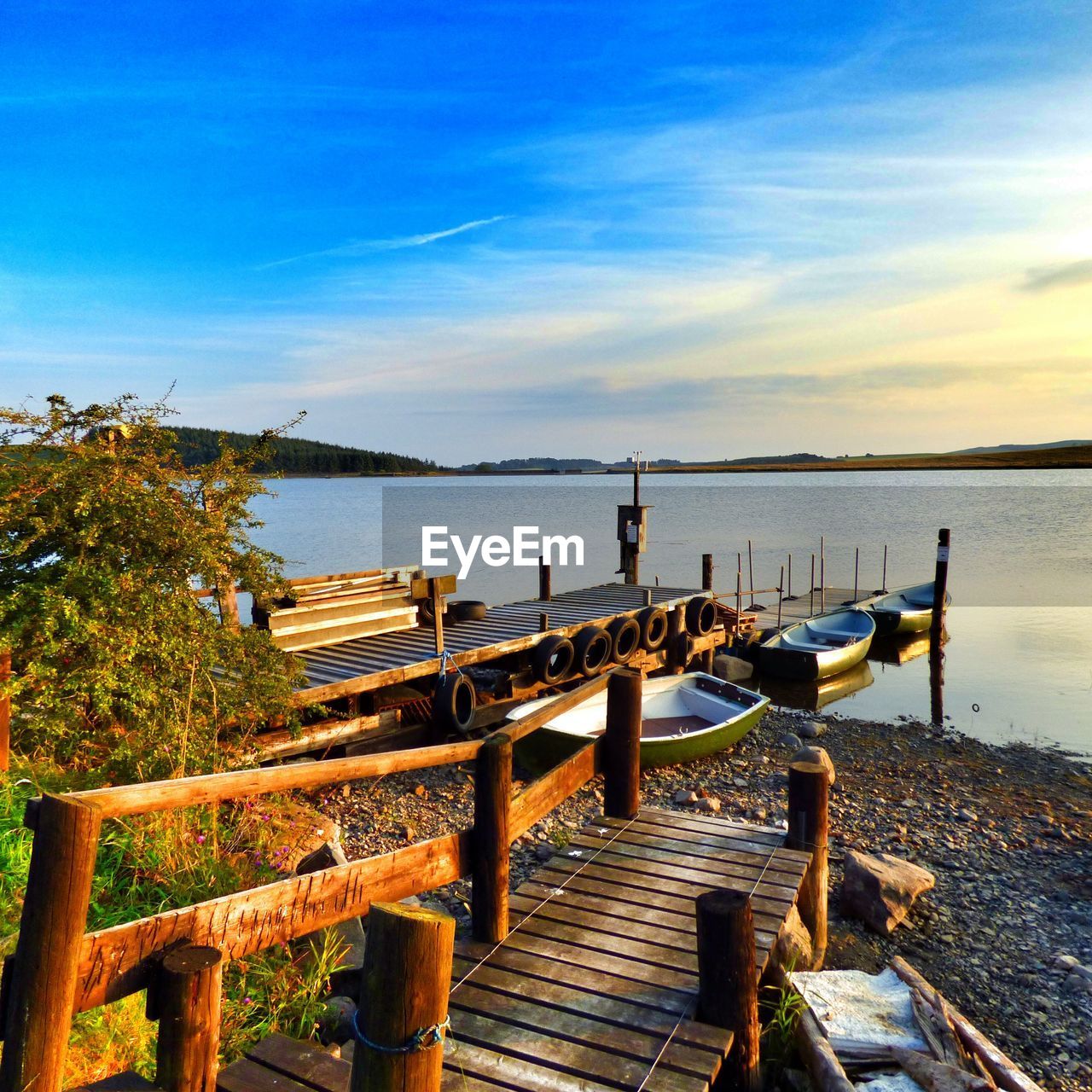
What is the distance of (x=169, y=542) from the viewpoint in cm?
676

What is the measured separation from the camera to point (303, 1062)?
3338 millimetres

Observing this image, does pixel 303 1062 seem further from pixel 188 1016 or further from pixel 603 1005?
pixel 603 1005

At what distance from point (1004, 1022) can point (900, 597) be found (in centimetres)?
2339

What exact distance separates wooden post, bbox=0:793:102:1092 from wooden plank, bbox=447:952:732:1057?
204cm

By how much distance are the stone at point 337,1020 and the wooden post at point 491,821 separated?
92 cm

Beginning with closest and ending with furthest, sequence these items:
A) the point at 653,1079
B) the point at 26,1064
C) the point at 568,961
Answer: the point at 26,1064 < the point at 653,1079 < the point at 568,961

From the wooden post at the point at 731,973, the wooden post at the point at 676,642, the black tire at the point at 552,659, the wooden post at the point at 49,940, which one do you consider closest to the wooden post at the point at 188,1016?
the wooden post at the point at 49,940

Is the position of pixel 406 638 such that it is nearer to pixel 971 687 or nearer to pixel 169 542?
pixel 169 542

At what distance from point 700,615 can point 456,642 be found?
6.85 metres

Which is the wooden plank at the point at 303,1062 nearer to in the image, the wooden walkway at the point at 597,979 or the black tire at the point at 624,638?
the wooden walkway at the point at 597,979

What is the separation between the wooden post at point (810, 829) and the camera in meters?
5.60

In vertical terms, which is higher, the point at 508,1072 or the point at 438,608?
the point at 438,608

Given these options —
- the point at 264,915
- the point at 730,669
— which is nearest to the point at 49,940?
the point at 264,915

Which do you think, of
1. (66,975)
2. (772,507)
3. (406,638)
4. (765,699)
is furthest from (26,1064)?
(772,507)
